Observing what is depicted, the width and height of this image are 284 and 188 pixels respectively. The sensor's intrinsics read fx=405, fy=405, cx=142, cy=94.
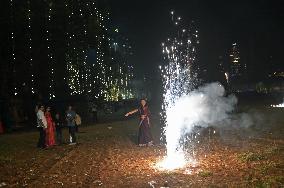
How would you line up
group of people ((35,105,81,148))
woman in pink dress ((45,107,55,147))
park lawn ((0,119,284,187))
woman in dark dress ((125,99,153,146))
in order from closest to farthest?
park lawn ((0,119,284,187))
woman in dark dress ((125,99,153,146))
group of people ((35,105,81,148))
woman in pink dress ((45,107,55,147))

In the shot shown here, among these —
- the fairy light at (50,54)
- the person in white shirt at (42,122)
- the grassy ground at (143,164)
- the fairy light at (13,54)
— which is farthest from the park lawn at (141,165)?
the fairy light at (50,54)

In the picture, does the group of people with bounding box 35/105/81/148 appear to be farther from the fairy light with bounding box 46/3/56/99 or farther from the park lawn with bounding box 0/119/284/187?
the fairy light with bounding box 46/3/56/99

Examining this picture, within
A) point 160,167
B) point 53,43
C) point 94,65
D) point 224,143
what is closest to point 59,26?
point 53,43

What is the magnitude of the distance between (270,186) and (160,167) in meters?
4.37

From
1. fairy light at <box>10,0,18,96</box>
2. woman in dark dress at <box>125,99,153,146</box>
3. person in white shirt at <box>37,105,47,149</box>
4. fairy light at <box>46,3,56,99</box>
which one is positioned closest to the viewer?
woman in dark dress at <box>125,99,153,146</box>

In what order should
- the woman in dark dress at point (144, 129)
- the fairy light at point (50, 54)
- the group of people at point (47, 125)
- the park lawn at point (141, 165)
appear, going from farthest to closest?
the fairy light at point (50, 54), the group of people at point (47, 125), the woman in dark dress at point (144, 129), the park lawn at point (141, 165)

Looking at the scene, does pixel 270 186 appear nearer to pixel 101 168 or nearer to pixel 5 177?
pixel 101 168

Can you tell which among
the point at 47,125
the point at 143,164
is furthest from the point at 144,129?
the point at 47,125

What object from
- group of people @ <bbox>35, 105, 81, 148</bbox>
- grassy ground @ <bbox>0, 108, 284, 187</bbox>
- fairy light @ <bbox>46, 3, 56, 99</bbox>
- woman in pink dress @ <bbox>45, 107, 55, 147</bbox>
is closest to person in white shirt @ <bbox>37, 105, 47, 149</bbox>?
group of people @ <bbox>35, 105, 81, 148</bbox>

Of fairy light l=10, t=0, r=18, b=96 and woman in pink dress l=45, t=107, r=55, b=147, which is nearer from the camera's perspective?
woman in pink dress l=45, t=107, r=55, b=147

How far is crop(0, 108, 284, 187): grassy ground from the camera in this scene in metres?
11.5

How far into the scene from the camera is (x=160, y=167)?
44.7ft

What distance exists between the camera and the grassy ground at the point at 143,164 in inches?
454

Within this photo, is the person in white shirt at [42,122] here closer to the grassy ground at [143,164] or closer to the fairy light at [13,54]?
the grassy ground at [143,164]
